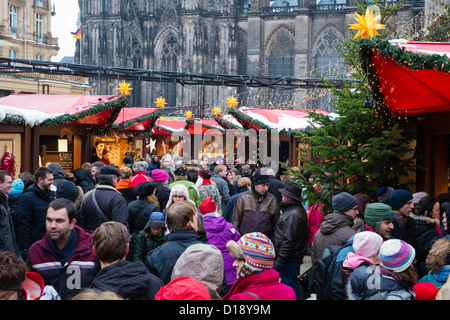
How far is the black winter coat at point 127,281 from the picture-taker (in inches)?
123

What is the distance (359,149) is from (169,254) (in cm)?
389

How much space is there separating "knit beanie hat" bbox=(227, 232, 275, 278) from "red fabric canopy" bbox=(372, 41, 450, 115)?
9.70 ft

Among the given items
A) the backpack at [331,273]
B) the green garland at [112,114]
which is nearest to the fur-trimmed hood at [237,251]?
the backpack at [331,273]

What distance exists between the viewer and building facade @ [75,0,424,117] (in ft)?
143

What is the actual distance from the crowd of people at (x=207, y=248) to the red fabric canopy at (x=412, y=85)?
1286 mm

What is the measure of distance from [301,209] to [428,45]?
7.81ft

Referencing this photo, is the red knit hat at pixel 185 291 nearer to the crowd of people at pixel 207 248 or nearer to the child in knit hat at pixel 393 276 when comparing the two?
the crowd of people at pixel 207 248

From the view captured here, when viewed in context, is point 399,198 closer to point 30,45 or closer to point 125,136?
point 125,136

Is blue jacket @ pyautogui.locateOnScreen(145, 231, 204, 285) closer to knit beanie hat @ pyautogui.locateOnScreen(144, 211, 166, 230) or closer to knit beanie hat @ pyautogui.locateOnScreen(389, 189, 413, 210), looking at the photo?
knit beanie hat @ pyautogui.locateOnScreen(144, 211, 166, 230)

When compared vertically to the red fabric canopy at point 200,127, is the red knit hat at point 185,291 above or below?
below

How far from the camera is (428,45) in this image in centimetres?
584

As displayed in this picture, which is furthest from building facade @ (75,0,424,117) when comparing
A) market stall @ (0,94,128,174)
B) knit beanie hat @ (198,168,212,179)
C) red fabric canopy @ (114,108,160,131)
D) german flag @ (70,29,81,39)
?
knit beanie hat @ (198,168,212,179)

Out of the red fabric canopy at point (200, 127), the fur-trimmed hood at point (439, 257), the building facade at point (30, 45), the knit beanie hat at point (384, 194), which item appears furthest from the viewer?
the building facade at point (30, 45)
